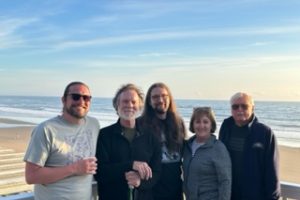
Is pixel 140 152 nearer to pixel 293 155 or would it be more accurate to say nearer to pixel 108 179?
pixel 108 179

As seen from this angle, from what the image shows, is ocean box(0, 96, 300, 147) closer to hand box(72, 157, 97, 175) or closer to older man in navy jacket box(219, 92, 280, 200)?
older man in navy jacket box(219, 92, 280, 200)

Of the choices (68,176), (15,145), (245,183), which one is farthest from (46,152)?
(15,145)

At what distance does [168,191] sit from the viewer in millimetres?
2934

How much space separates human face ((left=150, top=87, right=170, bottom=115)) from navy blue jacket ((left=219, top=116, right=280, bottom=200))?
0.76 meters

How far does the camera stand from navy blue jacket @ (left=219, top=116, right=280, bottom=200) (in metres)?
2.77

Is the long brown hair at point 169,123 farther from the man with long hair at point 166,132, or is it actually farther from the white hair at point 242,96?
the white hair at point 242,96

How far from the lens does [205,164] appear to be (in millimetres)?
2793

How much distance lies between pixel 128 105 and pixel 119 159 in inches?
16.1

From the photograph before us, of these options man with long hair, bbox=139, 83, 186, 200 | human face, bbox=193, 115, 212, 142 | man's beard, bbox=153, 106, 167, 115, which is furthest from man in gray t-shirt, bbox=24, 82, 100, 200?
human face, bbox=193, 115, 212, 142

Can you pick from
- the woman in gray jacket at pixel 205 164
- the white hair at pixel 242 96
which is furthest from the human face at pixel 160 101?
the white hair at pixel 242 96

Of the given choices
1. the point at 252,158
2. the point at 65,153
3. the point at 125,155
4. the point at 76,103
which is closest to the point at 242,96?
the point at 252,158

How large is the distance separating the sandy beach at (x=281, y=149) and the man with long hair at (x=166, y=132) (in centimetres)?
887

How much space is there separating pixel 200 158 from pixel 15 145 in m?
14.5

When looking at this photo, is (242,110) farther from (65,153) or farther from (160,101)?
(65,153)
